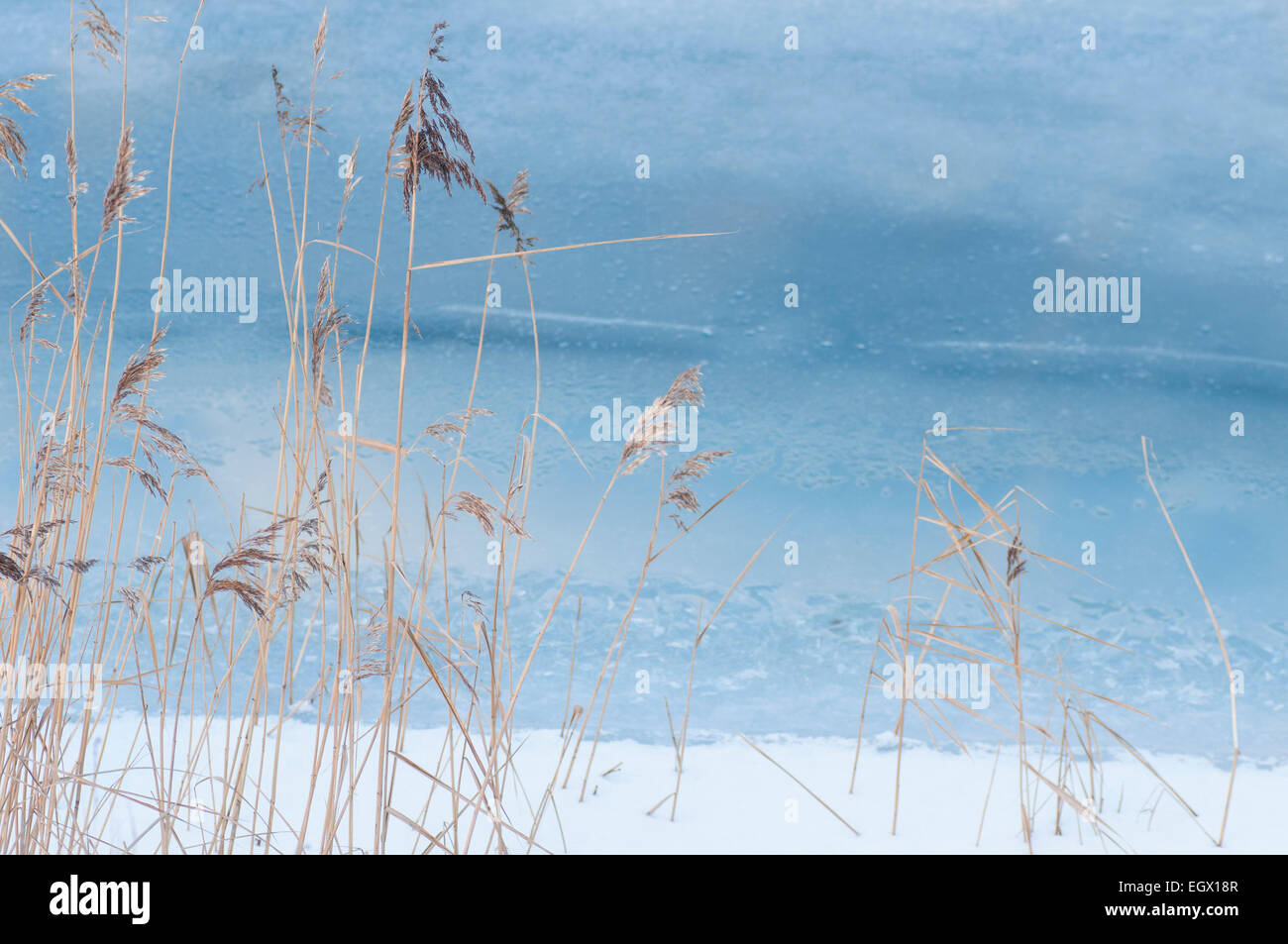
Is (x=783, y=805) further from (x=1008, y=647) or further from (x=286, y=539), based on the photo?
(x=286, y=539)

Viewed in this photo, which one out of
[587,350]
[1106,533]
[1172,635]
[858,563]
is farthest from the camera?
[587,350]

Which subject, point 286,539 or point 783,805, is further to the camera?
point 783,805

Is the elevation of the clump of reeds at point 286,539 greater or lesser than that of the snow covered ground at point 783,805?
greater

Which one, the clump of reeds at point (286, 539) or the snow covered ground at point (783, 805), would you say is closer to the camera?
the clump of reeds at point (286, 539)

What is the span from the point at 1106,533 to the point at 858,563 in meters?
1.26

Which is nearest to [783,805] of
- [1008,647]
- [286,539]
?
[1008,647]

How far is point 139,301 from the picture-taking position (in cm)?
588

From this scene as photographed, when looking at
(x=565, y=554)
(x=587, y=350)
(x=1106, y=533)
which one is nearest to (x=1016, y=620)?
(x=565, y=554)

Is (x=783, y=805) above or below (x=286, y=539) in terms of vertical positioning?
below

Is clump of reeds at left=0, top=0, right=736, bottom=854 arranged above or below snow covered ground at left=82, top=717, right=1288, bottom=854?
above

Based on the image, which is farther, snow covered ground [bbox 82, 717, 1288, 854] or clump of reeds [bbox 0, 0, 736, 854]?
snow covered ground [bbox 82, 717, 1288, 854]
